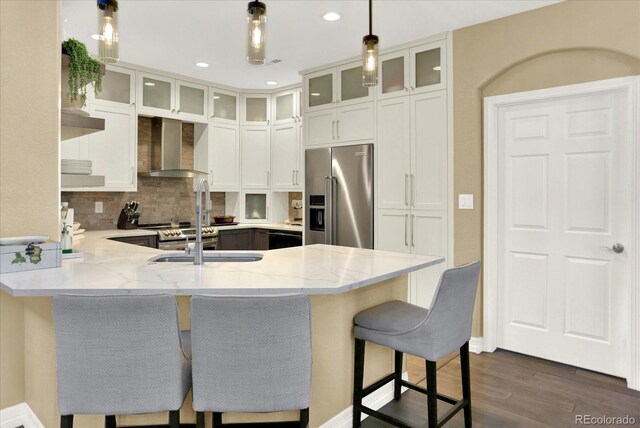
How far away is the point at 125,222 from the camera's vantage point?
15.6ft

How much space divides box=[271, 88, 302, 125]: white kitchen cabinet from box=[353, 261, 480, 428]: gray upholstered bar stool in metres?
3.49

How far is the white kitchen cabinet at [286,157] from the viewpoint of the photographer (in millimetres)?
5348

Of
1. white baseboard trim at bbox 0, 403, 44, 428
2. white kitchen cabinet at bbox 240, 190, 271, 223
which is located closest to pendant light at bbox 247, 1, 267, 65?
white baseboard trim at bbox 0, 403, 44, 428

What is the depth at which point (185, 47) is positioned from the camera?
405cm

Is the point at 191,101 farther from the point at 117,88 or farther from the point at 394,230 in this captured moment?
the point at 394,230

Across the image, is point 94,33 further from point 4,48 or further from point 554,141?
point 554,141

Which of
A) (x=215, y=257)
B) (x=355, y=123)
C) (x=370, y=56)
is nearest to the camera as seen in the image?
A: (x=370, y=56)

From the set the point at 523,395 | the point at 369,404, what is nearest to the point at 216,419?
the point at 369,404

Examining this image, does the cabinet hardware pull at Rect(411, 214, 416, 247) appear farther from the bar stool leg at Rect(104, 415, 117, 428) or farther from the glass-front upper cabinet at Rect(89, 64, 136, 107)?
the glass-front upper cabinet at Rect(89, 64, 136, 107)

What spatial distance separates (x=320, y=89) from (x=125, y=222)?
258cm

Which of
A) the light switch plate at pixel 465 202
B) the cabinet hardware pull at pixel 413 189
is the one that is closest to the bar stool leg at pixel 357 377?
the light switch plate at pixel 465 202

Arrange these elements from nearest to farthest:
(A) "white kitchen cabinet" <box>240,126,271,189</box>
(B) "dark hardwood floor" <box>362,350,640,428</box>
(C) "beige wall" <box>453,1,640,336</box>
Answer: (B) "dark hardwood floor" <box>362,350,640,428</box> < (C) "beige wall" <box>453,1,640,336</box> < (A) "white kitchen cabinet" <box>240,126,271,189</box>

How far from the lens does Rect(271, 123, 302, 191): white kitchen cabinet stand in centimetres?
535

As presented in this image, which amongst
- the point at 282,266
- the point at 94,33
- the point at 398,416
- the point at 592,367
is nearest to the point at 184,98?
the point at 94,33
